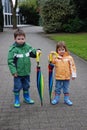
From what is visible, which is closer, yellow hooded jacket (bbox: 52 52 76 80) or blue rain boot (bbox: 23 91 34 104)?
yellow hooded jacket (bbox: 52 52 76 80)

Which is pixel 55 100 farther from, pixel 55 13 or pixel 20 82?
pixel 55 13

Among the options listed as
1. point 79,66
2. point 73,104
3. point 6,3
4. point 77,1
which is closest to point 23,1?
point 6,3

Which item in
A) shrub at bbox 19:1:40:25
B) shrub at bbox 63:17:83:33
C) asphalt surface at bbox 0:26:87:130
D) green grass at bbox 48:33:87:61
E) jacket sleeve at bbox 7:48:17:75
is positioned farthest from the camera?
shrub at bbox 19:1:40:25

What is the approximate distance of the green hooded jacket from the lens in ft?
23.4

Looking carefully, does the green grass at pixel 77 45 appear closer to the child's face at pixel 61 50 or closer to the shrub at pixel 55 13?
the shrub at pixel 55 13

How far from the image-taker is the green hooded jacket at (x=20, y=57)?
712cm

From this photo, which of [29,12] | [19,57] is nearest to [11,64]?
[19,57]

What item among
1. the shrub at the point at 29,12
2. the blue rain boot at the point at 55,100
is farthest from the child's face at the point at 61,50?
the shrub at the point at 29,12

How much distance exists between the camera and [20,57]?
7133mm

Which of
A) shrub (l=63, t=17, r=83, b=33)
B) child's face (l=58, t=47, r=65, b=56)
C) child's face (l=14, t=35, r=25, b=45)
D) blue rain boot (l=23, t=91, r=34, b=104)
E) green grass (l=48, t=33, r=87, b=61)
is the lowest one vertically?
shrub (l=63, t=17, r=83, b=33)

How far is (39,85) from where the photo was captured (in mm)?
Answer: 7223

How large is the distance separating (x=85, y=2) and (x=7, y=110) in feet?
96.4

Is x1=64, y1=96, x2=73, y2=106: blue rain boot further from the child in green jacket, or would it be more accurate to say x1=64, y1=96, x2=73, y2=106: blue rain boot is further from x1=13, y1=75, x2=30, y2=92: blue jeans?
the child in green jacket

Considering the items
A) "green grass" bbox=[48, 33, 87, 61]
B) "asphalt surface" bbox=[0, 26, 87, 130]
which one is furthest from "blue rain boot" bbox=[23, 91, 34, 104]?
"green grass" bbox=[48, 33, 87, 61]
